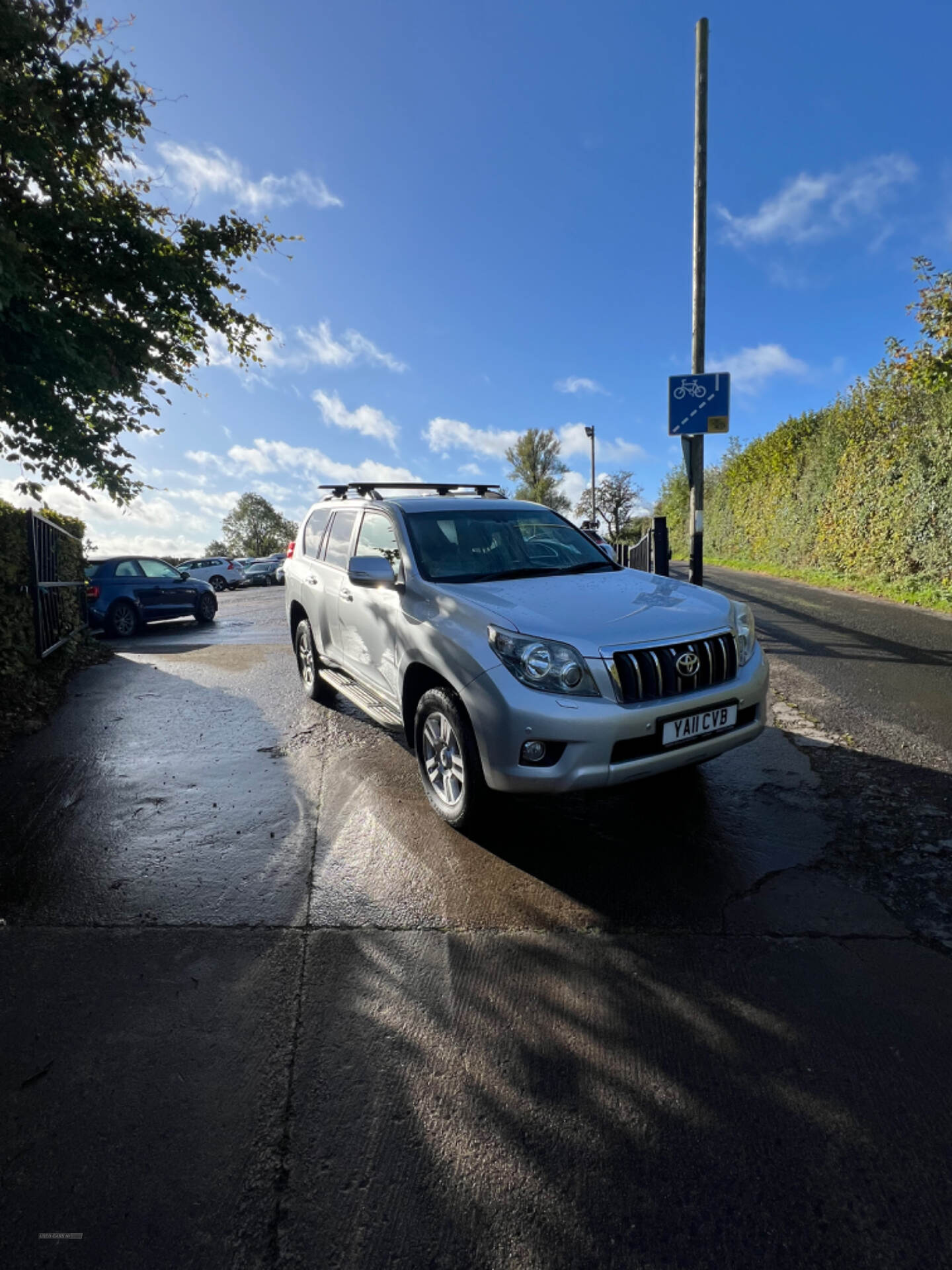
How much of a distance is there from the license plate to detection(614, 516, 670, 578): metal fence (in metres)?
4.85

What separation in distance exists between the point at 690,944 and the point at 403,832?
165 centimetres

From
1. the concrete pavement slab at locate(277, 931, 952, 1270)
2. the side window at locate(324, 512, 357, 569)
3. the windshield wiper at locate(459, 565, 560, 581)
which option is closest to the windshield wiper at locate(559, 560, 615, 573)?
the windshield wiper at locate(459, 565, 560, 581)

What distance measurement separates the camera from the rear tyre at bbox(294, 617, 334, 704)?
627 cm

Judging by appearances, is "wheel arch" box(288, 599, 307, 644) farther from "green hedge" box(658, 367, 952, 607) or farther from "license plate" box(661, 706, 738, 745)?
"green hedge" box(658, 367, 952, 607)

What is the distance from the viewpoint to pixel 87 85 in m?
7.64

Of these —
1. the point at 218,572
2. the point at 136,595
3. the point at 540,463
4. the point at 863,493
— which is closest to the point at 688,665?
the point at 136,595

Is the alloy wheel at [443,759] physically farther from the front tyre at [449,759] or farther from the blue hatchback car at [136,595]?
the blue hatchback car at [136,595]

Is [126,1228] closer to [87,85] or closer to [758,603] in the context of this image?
[87,85]

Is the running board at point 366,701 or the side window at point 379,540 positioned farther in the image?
the side window at point 379,540

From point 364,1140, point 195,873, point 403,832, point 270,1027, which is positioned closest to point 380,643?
point 403,832

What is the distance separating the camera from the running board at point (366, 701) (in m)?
4.25

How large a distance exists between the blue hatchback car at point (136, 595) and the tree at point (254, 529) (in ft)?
232

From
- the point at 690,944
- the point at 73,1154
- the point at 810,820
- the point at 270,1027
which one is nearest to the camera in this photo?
the point at 73,1154

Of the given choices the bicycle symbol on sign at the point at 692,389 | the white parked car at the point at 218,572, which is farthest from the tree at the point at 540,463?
the bicycle symbol on sign at the point at 692,389
